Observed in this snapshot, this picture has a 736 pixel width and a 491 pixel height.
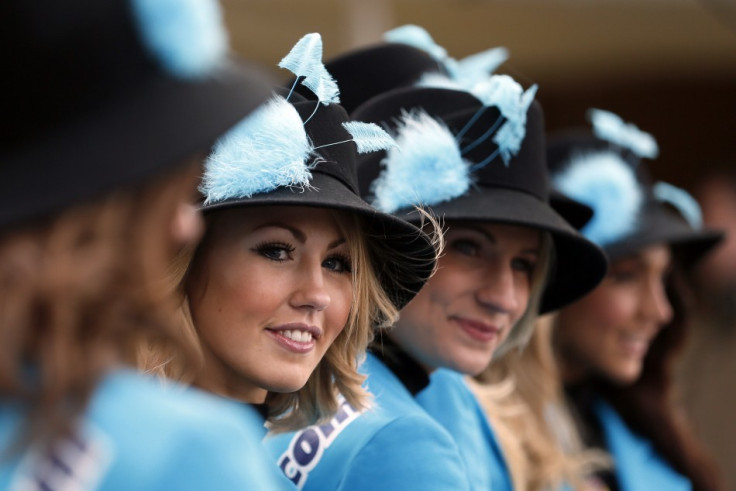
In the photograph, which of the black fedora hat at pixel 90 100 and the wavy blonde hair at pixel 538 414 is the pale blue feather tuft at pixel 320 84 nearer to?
the black fedora hat at pixel 90 100

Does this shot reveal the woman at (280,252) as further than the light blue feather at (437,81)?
No

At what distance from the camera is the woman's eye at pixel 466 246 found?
9.28 feet

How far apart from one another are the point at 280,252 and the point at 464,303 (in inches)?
31.1

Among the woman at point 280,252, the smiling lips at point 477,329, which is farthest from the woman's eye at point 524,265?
the woman at point 280,252

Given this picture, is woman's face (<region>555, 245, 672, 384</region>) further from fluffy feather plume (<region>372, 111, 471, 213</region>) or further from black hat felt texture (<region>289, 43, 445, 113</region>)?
fluffy feather plume (<region>372, 111, 471, 213</region>)

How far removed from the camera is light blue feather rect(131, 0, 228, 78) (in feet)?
3.76

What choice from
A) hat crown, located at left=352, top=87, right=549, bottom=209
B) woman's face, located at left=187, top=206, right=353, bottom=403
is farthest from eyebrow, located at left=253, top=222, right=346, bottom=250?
hat crown, located at left=352, top=87, right=549, bottom=209

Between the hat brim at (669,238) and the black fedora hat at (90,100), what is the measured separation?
287cm

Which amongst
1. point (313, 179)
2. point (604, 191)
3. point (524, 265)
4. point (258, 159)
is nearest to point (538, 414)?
point (604, 191)

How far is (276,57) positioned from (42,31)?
717 cm

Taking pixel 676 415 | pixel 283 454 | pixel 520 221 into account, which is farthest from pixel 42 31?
pixel 676 415

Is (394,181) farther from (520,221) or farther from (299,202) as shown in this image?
(299,202)

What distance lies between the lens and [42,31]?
1.11 m

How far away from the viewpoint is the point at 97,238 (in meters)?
1.11
